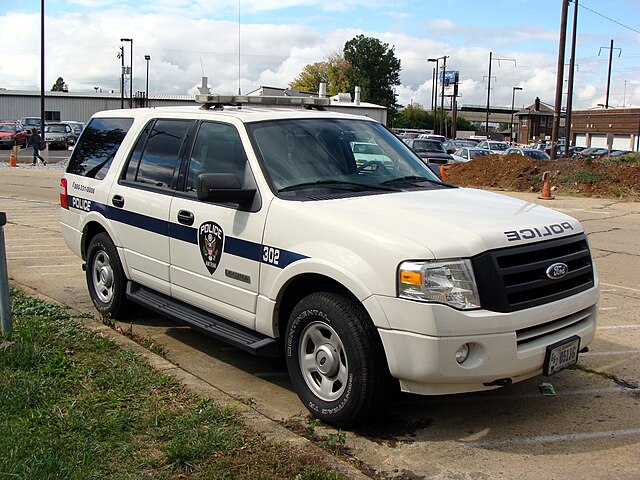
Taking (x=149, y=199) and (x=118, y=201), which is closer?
(x=149, y=199)

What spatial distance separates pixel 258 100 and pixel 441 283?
2891mm

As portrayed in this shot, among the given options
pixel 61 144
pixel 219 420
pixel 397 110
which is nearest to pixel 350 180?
pixel 219 420

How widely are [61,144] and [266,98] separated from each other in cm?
4486

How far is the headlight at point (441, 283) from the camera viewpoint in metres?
3.70

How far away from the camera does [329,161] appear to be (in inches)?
197

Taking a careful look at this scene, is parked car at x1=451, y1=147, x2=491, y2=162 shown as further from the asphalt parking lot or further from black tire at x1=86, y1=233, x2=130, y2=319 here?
black tire at x1=86, y1=233, x2=130, y2=319

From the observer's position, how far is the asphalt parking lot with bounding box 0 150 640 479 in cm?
382

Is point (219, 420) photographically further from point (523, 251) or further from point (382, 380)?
point (523, 251)

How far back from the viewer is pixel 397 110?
105375mm

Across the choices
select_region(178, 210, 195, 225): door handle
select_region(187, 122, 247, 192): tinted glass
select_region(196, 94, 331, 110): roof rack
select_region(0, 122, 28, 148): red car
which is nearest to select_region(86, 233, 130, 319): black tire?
select_region(178, 210, 195, 225): door handle

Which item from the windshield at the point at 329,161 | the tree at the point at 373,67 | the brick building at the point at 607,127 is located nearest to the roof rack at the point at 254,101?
the windshield at the point at 329,161

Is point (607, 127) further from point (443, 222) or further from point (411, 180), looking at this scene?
point (443, 222)

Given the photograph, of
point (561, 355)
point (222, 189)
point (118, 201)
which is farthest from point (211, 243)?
point (561, 355)

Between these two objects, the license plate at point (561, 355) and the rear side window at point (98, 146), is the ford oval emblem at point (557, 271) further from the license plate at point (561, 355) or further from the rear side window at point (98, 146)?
the rear side window at point (98, 146)
